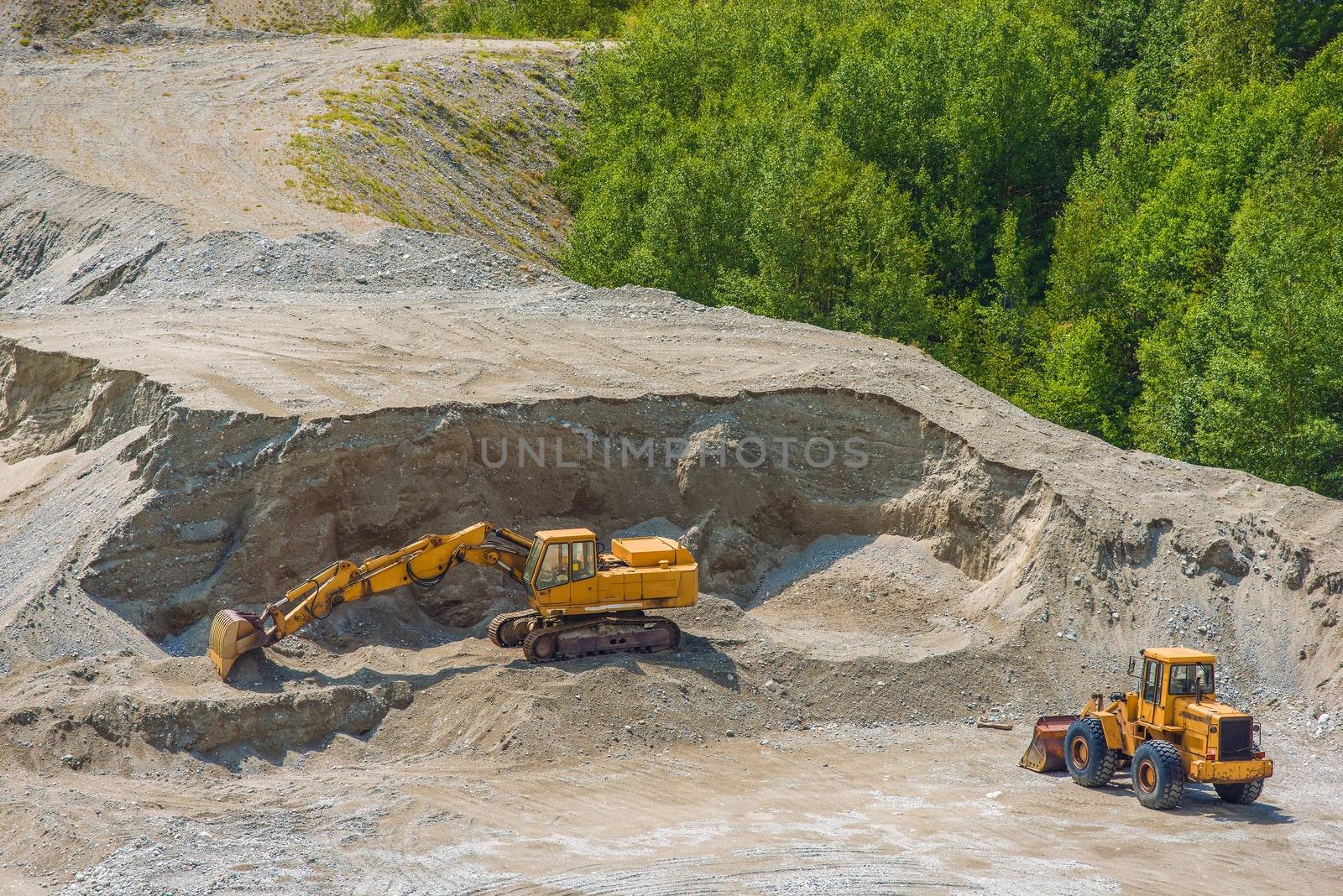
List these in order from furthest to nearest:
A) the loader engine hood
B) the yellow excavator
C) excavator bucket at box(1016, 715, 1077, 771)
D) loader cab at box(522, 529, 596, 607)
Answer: loader cab at box(522, 529, 596, 607) < the yellow excavator < excavator bucket at box(1016, 715, 1077, 771) < the loader engine hood

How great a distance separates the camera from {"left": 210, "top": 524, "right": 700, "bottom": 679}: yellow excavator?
60.6 ft

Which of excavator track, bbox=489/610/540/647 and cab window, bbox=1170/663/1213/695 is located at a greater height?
cab window, bbox=1170/663/1213/695

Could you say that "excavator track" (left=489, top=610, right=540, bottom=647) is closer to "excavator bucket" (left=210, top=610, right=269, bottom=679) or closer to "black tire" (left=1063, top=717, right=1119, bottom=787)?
"excavator bucket" (left=210, top=610, right=269, bottom=679)

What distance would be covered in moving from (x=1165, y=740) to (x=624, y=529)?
9.47 meters

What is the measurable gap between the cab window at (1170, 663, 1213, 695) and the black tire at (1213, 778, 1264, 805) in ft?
4.04

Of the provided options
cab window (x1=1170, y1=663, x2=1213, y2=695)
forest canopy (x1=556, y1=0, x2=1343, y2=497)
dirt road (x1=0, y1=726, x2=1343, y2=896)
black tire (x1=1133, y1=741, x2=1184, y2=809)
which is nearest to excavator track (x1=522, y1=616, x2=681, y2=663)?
dirt road (x1=0, y1=726, x2=1343, y2=896)

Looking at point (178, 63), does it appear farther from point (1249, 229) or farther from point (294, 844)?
point (294, 844)

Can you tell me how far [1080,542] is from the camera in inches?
846

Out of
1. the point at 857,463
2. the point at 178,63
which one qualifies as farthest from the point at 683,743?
the point at 178,63

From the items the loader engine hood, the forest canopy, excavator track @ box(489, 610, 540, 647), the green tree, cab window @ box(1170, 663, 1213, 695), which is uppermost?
the green tree

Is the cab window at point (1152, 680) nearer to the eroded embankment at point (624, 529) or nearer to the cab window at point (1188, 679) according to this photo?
the cab window at point (1188, 679)

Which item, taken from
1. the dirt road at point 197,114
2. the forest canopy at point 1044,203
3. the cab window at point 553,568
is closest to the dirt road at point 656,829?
the cab window at point 553,568

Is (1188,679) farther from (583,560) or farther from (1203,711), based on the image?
(583,560)

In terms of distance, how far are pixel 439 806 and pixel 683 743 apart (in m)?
3.81
